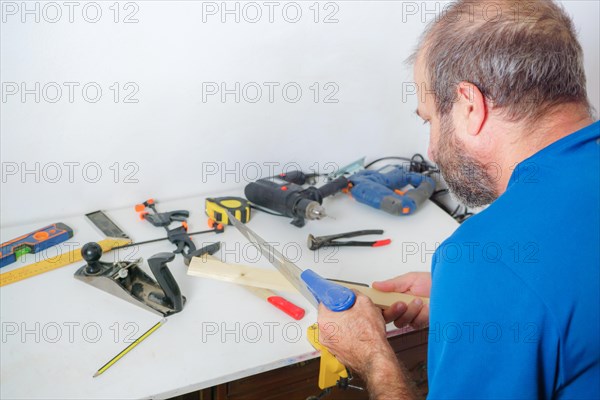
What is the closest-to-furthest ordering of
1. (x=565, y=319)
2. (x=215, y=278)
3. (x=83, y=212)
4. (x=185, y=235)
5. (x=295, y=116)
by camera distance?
(x=565, y=319) → (x=215, y=278) → (x=185, y=235) → (x=83, y=212) → (x=295, y=116)

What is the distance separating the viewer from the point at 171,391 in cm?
94

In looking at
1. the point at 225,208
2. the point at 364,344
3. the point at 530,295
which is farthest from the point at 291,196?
the point at 530,295

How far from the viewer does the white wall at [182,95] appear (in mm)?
1291

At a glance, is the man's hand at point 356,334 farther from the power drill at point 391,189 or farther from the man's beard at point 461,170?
the power drill at point 391,189

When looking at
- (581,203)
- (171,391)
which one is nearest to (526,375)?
(581,203)

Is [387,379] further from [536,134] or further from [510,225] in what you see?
[536,134]

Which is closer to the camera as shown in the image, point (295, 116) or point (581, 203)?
point (581, 203)

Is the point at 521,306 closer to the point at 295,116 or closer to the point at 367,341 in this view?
the point at 367,341

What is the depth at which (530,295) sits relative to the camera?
2.16ft

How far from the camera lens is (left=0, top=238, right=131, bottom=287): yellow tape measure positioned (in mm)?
1203

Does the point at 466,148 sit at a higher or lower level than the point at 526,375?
higher

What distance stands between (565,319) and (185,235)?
97 cm

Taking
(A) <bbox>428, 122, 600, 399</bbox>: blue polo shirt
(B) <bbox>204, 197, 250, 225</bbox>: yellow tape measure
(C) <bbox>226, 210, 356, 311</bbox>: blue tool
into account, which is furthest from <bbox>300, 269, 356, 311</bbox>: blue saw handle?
(B) <bbox>204, 197, 250, 225</bbox>: yellow tape measure

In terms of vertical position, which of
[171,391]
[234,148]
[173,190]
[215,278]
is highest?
[234,148]
